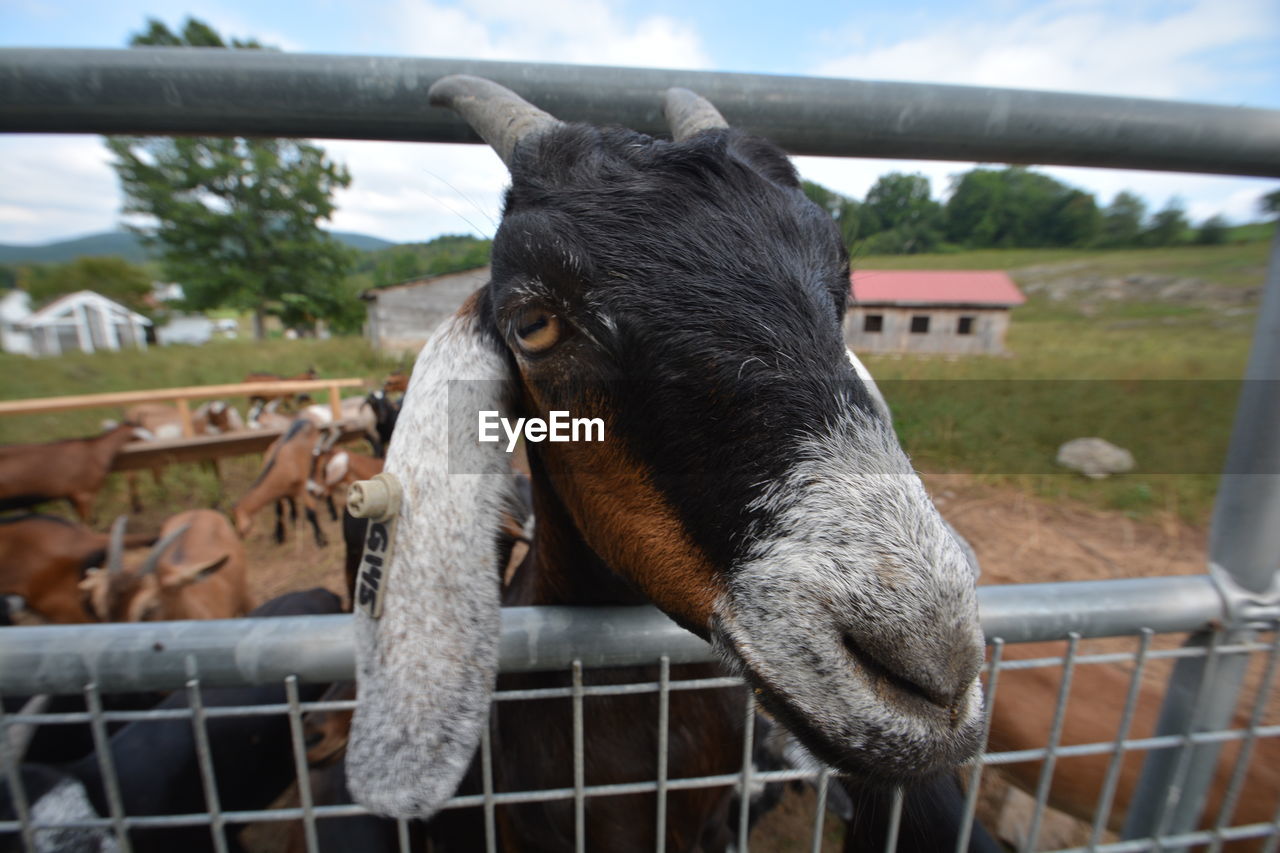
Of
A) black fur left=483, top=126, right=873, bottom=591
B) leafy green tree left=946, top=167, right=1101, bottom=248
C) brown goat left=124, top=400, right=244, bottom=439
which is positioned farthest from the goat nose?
brown goat left=124, top=400, right=244, bottom=439

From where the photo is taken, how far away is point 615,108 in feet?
5.43

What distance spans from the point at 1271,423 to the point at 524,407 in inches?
83.3

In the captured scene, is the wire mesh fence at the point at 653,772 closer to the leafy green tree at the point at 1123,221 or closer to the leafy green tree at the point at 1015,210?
the leafy green tree at the point at 1015,210

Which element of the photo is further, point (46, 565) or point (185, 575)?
point (46, 565)

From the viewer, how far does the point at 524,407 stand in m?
1.52

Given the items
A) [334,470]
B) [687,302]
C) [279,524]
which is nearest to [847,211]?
[687,302]

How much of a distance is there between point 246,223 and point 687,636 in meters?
24.8

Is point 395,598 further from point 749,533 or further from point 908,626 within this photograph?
point 908,626

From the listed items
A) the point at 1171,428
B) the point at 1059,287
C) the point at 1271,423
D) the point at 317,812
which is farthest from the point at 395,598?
the point at 1059,287

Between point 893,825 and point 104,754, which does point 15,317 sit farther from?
point 893,825

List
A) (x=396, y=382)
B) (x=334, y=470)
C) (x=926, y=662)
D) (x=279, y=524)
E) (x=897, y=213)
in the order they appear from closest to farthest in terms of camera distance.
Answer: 1. (x=926, y=662)
2. (x=897, y=213)
3. (x=396, y=382)
4. (x=334, y=470)
5. (x=279, y=524)

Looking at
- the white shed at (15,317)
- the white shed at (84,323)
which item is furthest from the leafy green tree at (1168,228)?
the white shed at (15,317)

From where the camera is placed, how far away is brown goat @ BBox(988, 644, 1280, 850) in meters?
2.45

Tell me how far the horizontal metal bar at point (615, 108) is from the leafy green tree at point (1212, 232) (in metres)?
1.47
